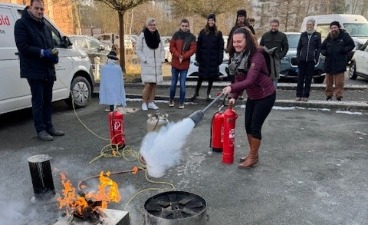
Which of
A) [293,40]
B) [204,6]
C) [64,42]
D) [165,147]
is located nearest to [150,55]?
[64,42]

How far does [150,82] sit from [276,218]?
500cm

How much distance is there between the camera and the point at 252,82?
4.29 m

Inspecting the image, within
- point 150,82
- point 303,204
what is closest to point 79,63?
point 150,82

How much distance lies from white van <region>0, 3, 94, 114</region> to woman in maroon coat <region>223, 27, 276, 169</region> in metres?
4.39

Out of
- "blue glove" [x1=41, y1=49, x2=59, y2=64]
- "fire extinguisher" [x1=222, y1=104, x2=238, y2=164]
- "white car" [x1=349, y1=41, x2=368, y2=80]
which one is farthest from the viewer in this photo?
"white car" [x1=349, y1=41, x2=368, y2=80]

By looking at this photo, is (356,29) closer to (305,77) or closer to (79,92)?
(305,77)

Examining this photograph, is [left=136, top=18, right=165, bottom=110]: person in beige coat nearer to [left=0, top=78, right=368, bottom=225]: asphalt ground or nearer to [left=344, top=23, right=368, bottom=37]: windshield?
[left=0, top=78, right=368, bottom=225]: asphalt ground

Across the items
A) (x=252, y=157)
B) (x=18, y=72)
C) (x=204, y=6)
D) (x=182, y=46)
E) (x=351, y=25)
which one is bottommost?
(x=252, y=157)

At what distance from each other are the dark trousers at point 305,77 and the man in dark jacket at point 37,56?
18.5ft

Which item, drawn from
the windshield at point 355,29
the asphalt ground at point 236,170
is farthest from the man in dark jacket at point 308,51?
the windshield at point 355,29

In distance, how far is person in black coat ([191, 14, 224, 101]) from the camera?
816cm

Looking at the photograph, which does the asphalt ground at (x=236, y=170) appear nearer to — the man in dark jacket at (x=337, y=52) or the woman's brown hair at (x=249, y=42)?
the man in dark jacket at (x=337, y=52)

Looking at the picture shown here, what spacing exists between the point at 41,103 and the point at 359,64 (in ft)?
38.2

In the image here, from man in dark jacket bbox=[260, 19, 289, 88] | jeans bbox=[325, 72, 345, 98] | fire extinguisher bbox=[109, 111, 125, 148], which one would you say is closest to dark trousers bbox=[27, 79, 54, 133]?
fire extinguisher bbox=[109, 111, 125, 148]
